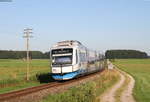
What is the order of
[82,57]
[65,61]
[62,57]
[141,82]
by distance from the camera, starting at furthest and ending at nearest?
[141,82], [82,57], [62,57], [65,61]

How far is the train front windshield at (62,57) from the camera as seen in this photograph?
25078 millimetres

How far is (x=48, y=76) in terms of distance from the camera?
3203 centimetres

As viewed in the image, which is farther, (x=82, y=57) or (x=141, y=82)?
(x=141, y=82)

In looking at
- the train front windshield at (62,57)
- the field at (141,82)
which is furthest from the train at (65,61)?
the field at (141,82)

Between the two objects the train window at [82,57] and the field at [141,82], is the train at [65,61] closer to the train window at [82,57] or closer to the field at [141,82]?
the train window at [82,57]

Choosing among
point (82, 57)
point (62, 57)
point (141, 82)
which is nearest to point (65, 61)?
point (62, 57)

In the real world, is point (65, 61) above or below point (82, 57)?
below

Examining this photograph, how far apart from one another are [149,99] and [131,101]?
1466 mm

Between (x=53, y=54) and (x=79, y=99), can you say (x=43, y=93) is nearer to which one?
(x=79, y=99)

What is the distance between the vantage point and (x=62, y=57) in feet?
82.9

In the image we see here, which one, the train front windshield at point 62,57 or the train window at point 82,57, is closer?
the train front windshield at point 62,57

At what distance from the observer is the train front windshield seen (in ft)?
82.3

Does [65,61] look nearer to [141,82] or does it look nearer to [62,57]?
[62,57]

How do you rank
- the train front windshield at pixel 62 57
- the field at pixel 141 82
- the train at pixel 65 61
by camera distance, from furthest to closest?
the train front windshield at pixel 62 57 → the train at pixel 65 61 → the field at pixel 141 82
